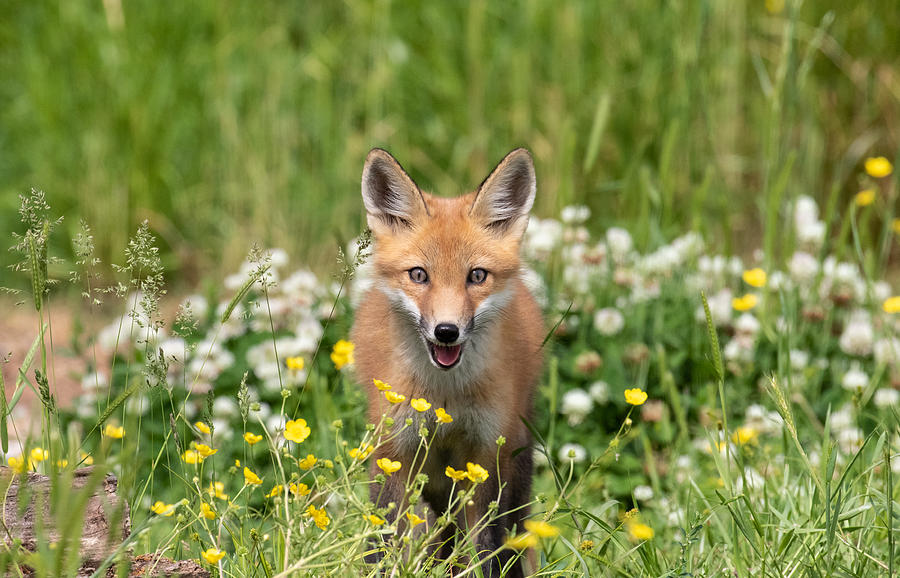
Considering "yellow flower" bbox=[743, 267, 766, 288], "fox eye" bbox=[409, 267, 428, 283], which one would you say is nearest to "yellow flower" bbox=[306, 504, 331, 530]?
"fox eye" bbox=[409, 267, 428, 283]

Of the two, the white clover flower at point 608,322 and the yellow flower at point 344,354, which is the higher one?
the yellow flower at point 344,354

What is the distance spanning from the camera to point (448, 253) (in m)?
3.43

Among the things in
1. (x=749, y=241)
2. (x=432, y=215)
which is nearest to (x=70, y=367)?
(x=432, y=215)

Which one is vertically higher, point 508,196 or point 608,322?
point 508,196

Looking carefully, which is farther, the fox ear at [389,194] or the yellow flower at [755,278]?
the yellow flower at [755,278]

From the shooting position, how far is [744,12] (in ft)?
24.1

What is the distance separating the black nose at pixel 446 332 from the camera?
3158 mm

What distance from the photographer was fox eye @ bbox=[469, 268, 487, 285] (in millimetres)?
3441

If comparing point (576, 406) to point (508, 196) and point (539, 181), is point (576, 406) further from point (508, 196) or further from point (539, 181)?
point (539, 181)

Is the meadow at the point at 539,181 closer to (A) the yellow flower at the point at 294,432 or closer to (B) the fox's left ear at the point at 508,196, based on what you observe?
(B) the fox's left ear at the point at 508,196

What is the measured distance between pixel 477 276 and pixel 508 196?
410mm

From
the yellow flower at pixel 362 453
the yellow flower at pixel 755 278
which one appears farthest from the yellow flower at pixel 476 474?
the yellow flower at pixel 755 278

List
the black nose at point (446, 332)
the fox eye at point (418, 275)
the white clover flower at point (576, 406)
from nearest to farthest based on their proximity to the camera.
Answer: the black nose at point (446, 332) → the fox eye at point (418, 275) → the white clover flower at point (576, 406)

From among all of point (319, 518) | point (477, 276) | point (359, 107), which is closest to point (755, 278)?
point (477, 276)
